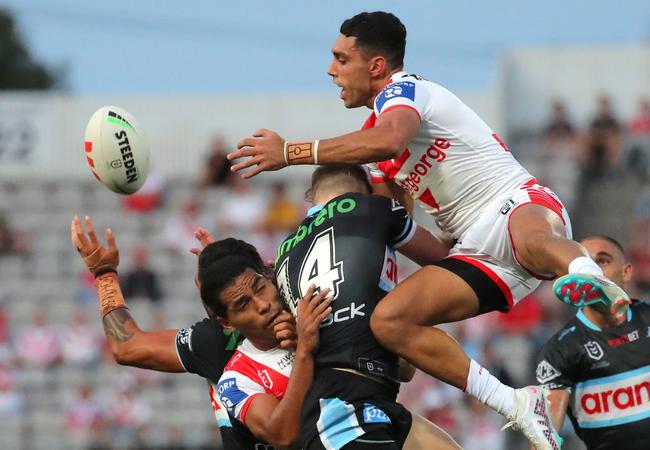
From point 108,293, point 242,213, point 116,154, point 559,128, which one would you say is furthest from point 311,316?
point 559,128

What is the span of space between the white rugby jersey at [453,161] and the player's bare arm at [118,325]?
168 cm

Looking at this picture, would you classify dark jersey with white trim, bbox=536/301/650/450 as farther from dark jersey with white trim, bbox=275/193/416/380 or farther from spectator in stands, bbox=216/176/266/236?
spectator in stands, bbox=216/176/266/236

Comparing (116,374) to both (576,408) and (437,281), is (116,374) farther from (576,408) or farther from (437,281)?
(437,281)

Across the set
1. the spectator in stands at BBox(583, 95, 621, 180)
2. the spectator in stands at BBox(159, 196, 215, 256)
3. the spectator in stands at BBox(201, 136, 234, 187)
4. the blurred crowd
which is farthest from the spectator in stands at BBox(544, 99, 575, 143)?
the spectator in stands at BBox(159, 196, 215, 256)

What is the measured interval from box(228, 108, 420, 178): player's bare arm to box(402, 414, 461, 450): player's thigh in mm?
1516

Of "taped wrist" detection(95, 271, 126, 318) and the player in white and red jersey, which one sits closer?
the player in white and red jersey

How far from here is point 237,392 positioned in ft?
22.1

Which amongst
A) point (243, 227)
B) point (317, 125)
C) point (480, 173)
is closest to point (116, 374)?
point (243, 227)

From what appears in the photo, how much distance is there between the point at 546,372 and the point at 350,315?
192cm

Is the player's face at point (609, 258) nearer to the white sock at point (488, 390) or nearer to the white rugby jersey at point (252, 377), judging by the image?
the white sock at point (488, 390)

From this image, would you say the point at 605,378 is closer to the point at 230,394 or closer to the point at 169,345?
the point at 230,394

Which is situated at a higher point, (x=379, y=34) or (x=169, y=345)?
(x=379, y=34)

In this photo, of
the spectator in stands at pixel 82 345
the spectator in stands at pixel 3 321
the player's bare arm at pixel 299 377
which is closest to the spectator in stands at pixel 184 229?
the spectator in stands at pixel 82 345

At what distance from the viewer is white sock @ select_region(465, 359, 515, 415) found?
658 cm
